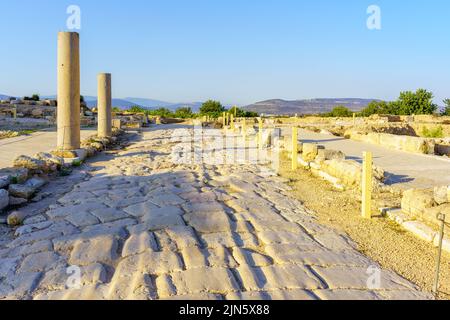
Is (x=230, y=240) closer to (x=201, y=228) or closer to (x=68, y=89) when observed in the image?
(x=201, y=228)

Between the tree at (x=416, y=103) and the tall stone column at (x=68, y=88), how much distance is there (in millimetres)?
40134

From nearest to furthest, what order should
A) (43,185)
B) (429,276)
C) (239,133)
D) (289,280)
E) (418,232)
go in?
(289,280) → (429,276) → (418,232) → (43,185) → (239,133)

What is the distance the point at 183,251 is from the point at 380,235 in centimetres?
262

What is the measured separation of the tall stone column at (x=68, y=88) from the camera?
1113 cm

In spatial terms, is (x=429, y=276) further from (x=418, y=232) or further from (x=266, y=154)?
(x=266, y=154)

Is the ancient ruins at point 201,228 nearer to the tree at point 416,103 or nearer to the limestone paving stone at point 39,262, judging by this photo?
the limestone paving stone at point 39,262

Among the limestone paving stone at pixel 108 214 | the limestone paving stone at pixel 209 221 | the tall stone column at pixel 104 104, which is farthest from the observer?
the tall stone column at pixel 104 104

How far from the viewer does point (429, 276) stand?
4.04m

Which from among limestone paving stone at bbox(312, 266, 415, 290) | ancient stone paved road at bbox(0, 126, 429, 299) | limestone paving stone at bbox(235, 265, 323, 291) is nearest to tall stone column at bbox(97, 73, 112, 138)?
ancient stone paved road at bbox(0, 126, 429, 299)

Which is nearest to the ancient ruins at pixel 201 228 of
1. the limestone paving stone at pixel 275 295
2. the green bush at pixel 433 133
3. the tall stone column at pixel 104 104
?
the limestone paving stone at pixel 275 295

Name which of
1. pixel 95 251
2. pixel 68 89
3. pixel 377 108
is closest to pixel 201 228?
pixel 95 251

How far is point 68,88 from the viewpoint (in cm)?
1121
